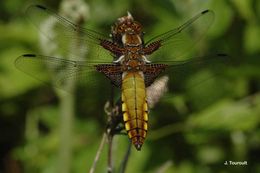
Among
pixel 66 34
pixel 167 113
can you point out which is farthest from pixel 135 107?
pixel 167 113

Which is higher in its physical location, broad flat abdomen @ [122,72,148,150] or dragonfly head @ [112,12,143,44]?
dragonfly head @ [112,12,143,44]

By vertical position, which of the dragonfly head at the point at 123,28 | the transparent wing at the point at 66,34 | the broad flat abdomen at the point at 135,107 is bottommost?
the broad flat abdomen at the point at 135,107

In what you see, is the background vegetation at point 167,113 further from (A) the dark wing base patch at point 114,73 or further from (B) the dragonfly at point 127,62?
(A) the dark wing base patch at point 114,73

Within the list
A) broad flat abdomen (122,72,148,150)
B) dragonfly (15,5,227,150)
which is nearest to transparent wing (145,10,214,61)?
dragonfly (15,5,227,150)

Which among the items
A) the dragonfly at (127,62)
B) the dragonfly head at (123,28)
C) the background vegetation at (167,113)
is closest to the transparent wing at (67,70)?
the dragonfly at (127,62)

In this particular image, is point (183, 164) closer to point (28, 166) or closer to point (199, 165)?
point (199, 165)

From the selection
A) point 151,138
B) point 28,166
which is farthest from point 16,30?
point 151,138

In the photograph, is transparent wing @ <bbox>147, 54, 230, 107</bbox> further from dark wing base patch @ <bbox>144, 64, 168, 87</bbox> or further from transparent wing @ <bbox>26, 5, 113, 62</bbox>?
transparent wing @ <bbox>26, 5, 113, 62</bbox>

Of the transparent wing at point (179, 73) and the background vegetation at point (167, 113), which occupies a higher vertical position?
the background vegetation at point (167, 113)
